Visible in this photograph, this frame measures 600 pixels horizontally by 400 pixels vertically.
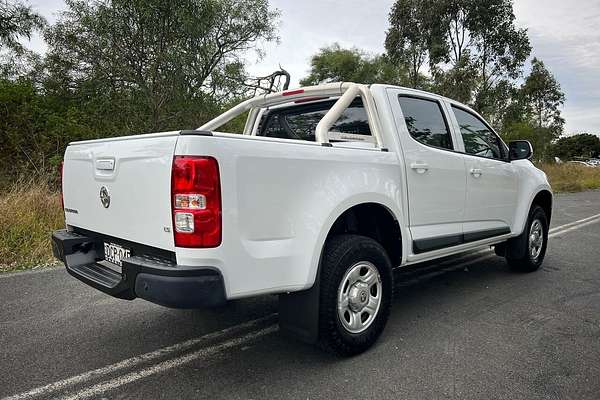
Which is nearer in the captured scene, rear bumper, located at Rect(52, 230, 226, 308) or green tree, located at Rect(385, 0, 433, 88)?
rear bumper, located at Rect(52, 230, 226, 308)

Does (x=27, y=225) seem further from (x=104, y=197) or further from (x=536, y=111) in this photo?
(x=536, y=111)

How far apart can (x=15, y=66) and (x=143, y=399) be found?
15.6 m

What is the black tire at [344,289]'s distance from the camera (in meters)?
2.63

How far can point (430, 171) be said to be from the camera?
11.5 ft

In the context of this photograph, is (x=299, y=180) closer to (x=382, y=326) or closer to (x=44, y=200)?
(x=382, y=326)

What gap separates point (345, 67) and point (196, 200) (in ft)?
114

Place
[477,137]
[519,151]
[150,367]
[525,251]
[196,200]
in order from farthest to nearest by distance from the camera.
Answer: [525,251], [519,151], [477,137], [150,367], [196,200]

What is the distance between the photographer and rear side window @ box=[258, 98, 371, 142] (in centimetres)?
358

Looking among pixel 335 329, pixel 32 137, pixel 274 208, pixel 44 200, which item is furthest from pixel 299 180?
pixel 32 137

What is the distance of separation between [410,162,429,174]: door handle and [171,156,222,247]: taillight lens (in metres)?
1.78

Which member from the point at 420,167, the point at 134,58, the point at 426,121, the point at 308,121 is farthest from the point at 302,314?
the point at 134,58

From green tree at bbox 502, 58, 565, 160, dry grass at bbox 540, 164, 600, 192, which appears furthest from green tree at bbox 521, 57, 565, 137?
dry grass at bbox 540, 164, 600, 192

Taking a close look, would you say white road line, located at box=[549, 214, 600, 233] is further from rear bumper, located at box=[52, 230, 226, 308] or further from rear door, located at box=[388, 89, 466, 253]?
rear bumper, located at box=[52, 230, 226, 308]

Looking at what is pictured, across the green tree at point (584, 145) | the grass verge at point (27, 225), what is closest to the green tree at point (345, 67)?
the grass verge at point (27, 225)
